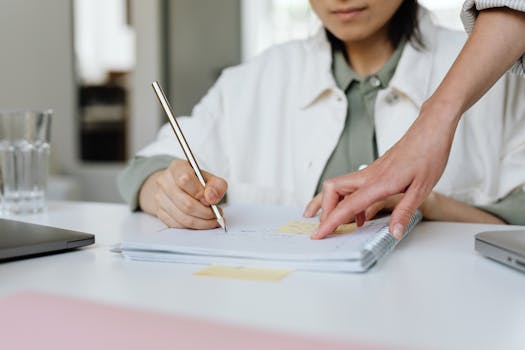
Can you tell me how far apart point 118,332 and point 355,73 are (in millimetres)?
957

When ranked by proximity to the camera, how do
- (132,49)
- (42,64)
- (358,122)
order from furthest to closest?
(132,49), (42,64), (358,122)

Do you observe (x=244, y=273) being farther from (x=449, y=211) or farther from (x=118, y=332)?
(x=449, y=211)

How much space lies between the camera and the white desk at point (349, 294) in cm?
46

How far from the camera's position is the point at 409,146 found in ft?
2.36

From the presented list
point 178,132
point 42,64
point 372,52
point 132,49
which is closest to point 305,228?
point 178,132

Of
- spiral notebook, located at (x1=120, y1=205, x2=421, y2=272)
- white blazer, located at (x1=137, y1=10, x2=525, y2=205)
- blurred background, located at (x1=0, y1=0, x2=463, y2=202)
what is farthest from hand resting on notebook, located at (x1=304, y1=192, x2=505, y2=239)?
blurred background, located at (x1=0, y1=0, x2=463, y2=202)

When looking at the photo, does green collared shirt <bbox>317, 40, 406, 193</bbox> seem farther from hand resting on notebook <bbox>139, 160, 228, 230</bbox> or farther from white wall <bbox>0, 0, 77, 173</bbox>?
white wall <bbox>0, 0, 77, 173</bbox>

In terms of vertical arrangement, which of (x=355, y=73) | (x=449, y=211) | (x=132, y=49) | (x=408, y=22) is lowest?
(x=449, y=211)

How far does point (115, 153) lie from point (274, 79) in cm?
413

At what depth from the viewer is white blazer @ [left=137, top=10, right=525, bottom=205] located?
1200 mm

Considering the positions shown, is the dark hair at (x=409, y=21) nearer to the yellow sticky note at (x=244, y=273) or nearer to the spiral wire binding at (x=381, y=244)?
the spiral wire binding at (x=381, y=244)

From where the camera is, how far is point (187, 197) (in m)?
0.81

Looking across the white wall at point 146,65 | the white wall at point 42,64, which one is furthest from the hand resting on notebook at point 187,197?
the white wall at point 146,65

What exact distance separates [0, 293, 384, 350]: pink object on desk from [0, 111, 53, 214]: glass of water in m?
0.58
